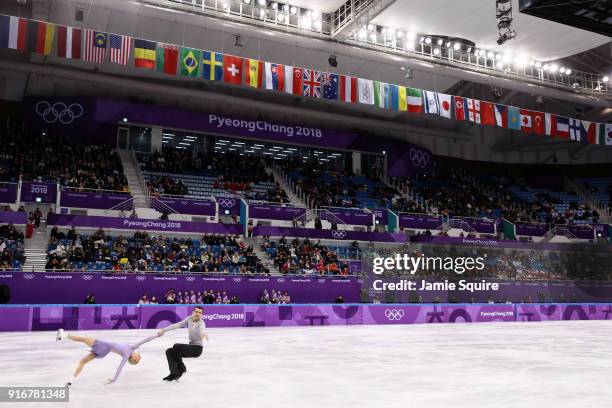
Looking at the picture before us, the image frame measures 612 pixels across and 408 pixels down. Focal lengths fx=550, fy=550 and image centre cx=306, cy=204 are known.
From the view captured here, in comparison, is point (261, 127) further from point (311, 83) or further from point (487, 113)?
point (487, 113)

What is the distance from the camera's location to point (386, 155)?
46844mm

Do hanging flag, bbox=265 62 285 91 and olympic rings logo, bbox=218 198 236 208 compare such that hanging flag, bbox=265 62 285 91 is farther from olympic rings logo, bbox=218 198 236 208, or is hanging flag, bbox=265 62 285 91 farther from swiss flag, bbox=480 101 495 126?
swiss flag, bbox=480 101 495 126

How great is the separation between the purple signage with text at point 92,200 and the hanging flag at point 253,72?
895 cm

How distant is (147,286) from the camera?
23.9m

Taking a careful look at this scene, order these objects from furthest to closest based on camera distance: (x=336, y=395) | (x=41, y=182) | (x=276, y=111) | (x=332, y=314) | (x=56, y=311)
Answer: (x=276, y=111) → (x=41, y=182) → (x=332, y=314) → (x=56, y=311) → (x=336, y=395)

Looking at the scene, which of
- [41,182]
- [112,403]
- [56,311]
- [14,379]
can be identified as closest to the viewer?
[112,403]

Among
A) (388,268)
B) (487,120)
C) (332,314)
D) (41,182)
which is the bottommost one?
(332,314)

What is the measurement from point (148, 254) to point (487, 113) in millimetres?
20480

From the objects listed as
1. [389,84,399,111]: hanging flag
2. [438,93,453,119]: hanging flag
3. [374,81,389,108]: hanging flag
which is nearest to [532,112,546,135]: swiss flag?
[438,93,453,119]: hanging flag

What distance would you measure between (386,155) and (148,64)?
26.0 m

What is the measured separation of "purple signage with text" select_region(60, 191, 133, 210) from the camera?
2786cm

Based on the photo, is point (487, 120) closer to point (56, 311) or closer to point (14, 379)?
point (56, 311)

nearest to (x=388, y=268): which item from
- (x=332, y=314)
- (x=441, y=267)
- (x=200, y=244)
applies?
(x=441, y=267)

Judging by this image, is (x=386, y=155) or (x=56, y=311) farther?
(x=386, y=155)
